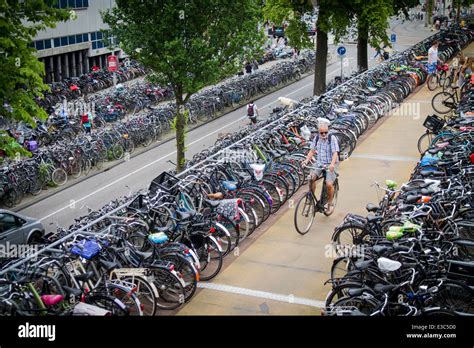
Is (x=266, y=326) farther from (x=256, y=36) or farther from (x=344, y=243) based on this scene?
(x=256, y=36)

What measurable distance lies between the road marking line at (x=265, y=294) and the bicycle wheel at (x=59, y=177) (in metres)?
11.8

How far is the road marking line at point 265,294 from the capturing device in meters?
8.63

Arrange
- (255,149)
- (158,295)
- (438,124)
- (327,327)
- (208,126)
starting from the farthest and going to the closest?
(208,126), (438,124), (255,149), (158,295), (327,327)

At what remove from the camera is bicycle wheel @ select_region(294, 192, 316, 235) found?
1087cm

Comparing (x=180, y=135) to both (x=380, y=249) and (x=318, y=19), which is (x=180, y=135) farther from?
(x=380, y=249)

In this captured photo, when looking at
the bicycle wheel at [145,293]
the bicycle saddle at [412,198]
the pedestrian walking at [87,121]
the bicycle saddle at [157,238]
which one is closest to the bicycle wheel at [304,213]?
the bicycle saddle at [412,198]

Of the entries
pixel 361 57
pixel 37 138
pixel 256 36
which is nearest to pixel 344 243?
pixel 256 36

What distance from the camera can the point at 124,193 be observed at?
19672 mm

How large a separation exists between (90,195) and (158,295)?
38.7ft

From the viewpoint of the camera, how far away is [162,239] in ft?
28.3

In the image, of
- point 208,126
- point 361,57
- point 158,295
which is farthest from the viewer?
point 361,57

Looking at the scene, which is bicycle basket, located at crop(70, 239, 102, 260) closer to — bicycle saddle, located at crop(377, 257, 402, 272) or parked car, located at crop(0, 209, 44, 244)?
bicycle saddle, located at crop(377, 257, 402, 272)

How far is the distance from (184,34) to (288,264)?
28.5 ft

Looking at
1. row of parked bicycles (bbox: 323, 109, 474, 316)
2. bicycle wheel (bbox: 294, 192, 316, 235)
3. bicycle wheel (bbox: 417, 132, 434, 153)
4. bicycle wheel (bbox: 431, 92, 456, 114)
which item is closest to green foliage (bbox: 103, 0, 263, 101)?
bicycle wheel (bbox: 417, 132, 434, 153)
